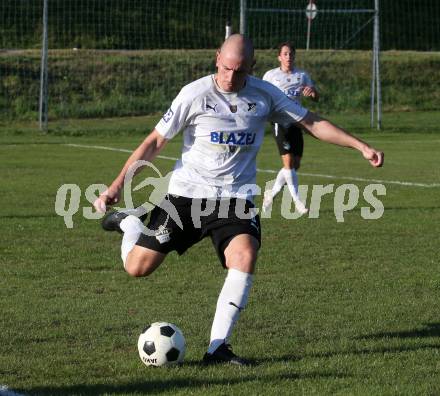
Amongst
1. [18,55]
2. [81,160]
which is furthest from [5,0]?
[81,160]

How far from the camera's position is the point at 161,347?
247 inches

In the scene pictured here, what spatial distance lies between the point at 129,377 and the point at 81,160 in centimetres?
1454

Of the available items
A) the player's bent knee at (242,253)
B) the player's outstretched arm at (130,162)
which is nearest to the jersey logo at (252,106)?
the player's outstretched arm at (130,162)

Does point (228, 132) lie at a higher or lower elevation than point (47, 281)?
higher

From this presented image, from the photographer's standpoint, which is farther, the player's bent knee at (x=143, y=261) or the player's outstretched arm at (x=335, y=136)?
the player's bent knee at (x=143, y=261)

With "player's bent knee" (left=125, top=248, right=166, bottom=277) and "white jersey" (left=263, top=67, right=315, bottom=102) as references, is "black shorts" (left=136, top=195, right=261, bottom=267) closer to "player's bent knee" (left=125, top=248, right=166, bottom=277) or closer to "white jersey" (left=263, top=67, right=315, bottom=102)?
"player's bent knee" (left=125, top=248, right=166, bottom=277)

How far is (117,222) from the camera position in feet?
27.1

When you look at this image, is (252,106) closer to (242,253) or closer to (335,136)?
(335,136)

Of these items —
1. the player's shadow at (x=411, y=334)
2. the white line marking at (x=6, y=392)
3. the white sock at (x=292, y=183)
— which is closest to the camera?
the white line marking at (x=6, y=392)

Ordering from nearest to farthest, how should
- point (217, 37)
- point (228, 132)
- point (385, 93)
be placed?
1. point (228, 132)
2. point (217, 37)
3. point (385, 93)

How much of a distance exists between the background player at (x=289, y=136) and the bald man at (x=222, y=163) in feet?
22.3

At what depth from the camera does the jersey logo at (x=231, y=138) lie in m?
6.73

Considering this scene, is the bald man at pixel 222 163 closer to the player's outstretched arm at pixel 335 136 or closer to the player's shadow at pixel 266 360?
the player's outstretched arm at pixel 335 136

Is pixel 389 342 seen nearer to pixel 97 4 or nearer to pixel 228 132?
pixel 228 132
